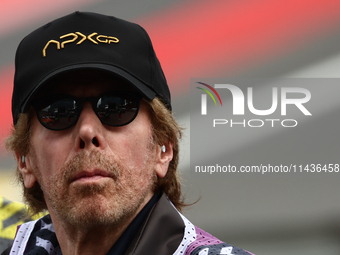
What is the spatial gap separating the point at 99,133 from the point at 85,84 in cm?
19

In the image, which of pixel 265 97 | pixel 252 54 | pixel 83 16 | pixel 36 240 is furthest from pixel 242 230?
pixel 83 16

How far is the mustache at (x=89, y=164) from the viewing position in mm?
1305

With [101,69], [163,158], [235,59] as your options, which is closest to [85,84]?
[101,69]

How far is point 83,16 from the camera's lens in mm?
1479

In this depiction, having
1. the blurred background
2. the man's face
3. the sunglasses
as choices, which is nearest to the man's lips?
the man's face

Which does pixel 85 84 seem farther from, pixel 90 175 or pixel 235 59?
pixel 235 59

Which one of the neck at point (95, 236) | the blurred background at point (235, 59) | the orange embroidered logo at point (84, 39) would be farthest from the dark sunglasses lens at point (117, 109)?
the blurred background at point (235, 59)

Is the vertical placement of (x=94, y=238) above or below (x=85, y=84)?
below

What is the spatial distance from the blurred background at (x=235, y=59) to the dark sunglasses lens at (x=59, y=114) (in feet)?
4.17

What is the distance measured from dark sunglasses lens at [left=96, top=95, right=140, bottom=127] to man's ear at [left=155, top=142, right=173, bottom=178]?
0.84ft

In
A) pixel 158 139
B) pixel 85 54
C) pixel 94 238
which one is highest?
pixel 85 54

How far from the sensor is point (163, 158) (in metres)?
1.65

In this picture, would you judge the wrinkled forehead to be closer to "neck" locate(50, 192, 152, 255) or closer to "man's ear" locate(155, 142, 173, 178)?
"man's ear" locate(155, 142, 173, 178)

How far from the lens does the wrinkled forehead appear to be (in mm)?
1384
